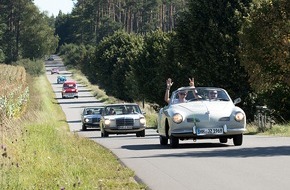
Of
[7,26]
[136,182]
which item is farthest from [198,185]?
[7,26]

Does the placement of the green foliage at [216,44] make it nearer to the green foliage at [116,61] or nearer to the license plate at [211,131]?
the license plate at [211,131]

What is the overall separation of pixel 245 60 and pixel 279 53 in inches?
82.2

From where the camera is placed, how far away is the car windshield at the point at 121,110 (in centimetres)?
3362

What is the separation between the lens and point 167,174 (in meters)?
13.6

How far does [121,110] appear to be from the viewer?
112 ft

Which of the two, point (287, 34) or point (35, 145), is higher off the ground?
point (287, 34)

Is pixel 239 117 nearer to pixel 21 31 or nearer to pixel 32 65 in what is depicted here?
pixel 32 65

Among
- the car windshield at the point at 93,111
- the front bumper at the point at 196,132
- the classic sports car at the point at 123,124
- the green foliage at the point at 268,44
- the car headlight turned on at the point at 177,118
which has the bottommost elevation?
the car windshield at the point at 93,111

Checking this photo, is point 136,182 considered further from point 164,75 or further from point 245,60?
point 164,75

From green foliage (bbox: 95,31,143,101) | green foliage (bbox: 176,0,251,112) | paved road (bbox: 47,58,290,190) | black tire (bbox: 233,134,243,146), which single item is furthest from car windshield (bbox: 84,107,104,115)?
green foliage (bbox: 95,31,143,101)

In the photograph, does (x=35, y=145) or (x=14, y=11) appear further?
(x=14, y=11)

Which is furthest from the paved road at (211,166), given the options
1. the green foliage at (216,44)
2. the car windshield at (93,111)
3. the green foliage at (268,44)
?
the car windshield at (93,111)

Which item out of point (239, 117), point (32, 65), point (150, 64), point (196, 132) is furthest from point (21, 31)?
point (239, 117)

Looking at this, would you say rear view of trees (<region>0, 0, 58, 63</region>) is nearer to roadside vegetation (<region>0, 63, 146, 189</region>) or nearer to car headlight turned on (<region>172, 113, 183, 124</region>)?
car headlight turned on (<region>172, 113, 183, 124</region>)
